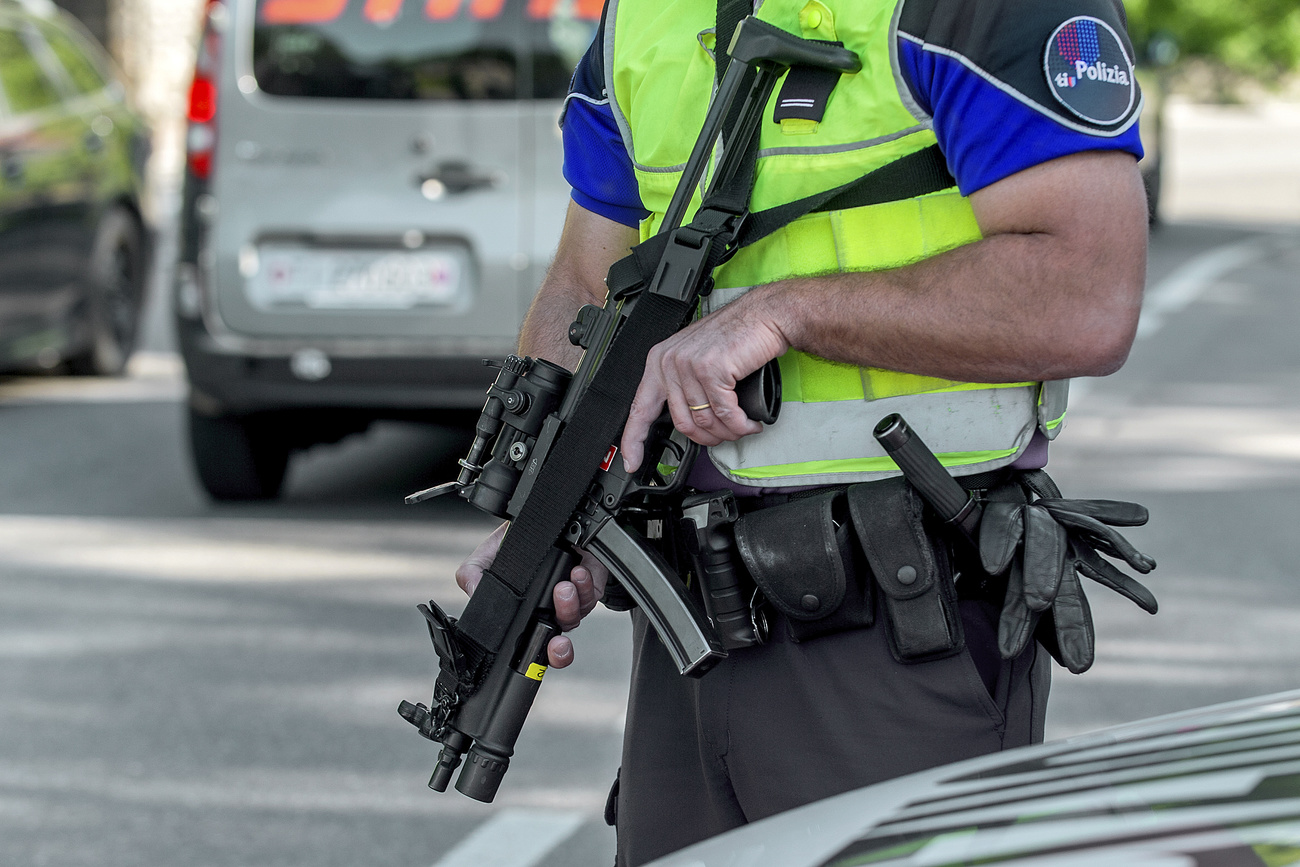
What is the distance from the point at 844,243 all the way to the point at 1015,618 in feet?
1.51

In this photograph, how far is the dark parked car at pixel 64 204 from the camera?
25.5 feet

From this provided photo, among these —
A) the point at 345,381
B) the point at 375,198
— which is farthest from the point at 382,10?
the point at 345,381

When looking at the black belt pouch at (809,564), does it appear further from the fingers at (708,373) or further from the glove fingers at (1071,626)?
the glove fingers at (1071,626)

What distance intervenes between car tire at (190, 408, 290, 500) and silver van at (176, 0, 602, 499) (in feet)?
1.04

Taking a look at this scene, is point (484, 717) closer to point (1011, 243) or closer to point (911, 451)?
point (911, 451)

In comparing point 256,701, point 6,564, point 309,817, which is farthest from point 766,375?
point 6,564

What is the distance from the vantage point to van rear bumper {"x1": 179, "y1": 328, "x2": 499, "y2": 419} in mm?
5652

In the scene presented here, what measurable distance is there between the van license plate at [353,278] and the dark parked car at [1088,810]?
161 inches

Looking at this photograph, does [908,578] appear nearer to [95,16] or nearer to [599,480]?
[599,480]

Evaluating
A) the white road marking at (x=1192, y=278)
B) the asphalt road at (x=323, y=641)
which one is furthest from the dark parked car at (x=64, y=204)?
the white road marking at (x=1192, y=278)

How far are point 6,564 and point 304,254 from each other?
143 centimetres

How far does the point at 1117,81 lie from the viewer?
175cm

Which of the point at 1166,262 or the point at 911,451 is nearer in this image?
the point at 911,451

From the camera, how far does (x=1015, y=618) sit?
1864 mm
